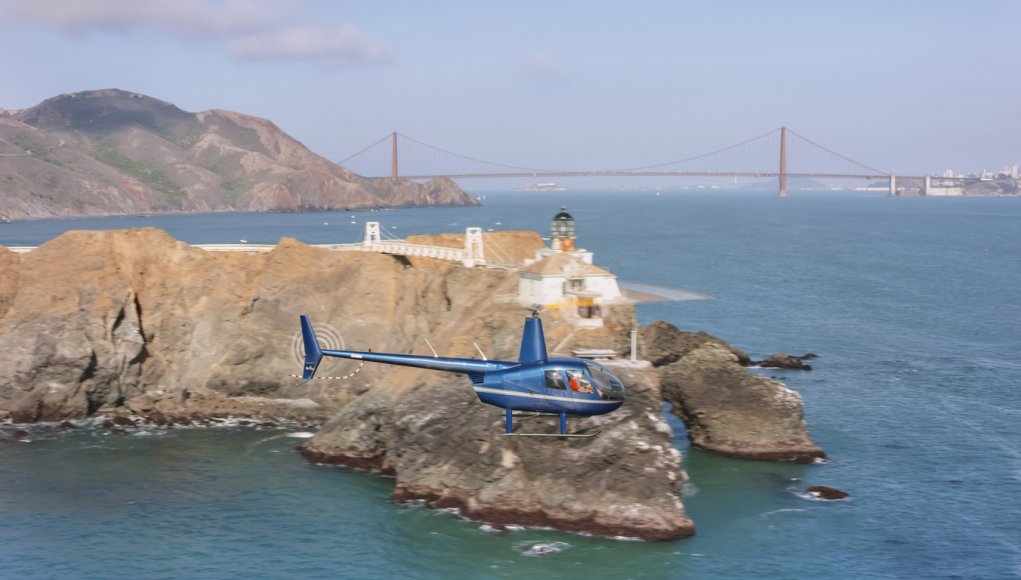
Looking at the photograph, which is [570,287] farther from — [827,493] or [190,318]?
[190,318]

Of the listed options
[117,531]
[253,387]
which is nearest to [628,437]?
[117,531]

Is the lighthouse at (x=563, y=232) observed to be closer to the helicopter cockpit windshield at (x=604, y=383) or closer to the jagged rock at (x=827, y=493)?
the jagged rock at (x=827, y=493)

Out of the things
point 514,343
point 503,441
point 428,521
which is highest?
point 514,343

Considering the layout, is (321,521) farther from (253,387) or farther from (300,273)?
(300,273)

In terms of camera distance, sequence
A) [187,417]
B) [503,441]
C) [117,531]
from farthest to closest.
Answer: [187,417]
[503,441]
[117,531]

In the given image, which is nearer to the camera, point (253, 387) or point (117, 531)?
point (117, 531)

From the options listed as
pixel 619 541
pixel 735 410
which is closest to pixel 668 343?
pixel 735 410

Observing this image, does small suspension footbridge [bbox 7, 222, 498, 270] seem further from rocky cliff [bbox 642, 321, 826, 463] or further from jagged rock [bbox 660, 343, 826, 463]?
jagged rock [bbox 660, 343, 826, 463]

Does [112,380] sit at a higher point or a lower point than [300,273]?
lower

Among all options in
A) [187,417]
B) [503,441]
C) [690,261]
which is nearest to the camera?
[503,441]
